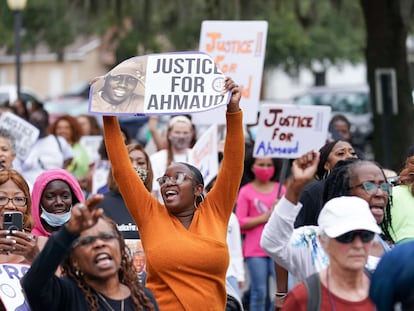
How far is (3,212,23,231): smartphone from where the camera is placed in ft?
18.9

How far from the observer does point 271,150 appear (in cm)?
939

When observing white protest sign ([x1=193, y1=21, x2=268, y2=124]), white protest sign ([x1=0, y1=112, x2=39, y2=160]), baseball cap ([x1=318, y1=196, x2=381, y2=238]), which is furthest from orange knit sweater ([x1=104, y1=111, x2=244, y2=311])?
white protest sign ([x1=0, y1=112, x2=39, y2=160])

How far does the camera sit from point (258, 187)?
10.3m

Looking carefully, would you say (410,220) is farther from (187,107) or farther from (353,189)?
(187,107)

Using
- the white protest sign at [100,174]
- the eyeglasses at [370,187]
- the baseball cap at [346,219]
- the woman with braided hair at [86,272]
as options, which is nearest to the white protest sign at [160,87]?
the eyeglasses at [370,187]

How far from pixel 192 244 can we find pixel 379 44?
31.8ft

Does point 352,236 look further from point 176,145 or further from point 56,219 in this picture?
point 176,145

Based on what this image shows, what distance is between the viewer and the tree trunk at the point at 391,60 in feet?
49.1

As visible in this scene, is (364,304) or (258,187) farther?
(258,187)

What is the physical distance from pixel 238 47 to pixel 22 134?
7.34 ft

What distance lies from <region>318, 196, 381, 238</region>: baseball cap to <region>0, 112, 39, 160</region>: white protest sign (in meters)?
6.70

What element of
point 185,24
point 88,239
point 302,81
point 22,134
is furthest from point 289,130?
point 302,81

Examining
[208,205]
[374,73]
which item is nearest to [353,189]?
[208,205]

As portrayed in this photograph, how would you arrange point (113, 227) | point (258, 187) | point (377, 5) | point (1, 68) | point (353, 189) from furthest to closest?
point (1, 68) → point (377, 5) → point (258, 187) → point (353, 189) → point (113, 227)
